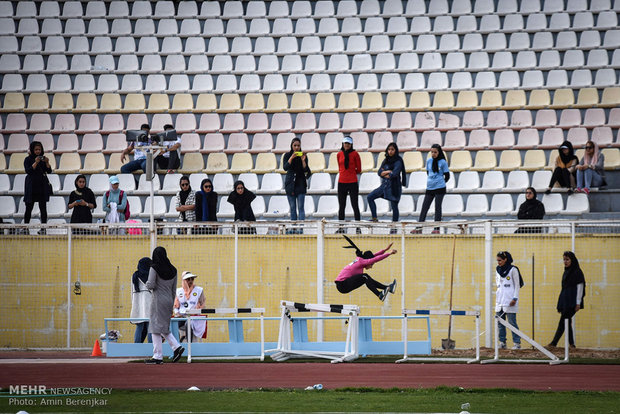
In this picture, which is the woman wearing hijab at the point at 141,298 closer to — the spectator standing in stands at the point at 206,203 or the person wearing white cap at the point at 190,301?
the person wearing white cap at the point at 190,301

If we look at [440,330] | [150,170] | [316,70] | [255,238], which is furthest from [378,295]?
[316,70]

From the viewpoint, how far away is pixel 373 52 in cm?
2548

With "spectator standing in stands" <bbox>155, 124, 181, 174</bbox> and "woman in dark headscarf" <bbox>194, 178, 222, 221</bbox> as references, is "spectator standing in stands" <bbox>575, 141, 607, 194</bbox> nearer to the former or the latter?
"woman in dark headscarf" <bbox>194, 178, 222, 221</bbox>

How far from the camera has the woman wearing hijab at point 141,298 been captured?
1738 centimetres

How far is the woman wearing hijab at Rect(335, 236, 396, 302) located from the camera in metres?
17.6

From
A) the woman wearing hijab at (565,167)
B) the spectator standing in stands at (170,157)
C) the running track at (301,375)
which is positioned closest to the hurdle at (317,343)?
the running track at (301,375)

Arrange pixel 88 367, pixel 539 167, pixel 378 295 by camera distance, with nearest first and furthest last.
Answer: pixel 88 367 → pixel 378 295 → pixel 539 167

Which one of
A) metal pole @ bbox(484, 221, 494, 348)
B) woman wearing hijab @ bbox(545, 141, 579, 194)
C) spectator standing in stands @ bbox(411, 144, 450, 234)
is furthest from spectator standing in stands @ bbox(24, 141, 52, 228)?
woman wearing hijab @ bbox(545, 141, 579, 194)

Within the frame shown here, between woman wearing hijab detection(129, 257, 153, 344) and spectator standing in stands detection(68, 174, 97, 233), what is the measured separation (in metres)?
2.48

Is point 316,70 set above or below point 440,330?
above

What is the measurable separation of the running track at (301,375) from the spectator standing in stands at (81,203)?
4.23 m

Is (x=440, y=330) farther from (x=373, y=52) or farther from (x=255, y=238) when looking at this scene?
(x=373, y=52)

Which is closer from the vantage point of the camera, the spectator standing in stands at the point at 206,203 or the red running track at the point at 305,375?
the red running track at the point at 305,375

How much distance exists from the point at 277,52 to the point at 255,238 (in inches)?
351
